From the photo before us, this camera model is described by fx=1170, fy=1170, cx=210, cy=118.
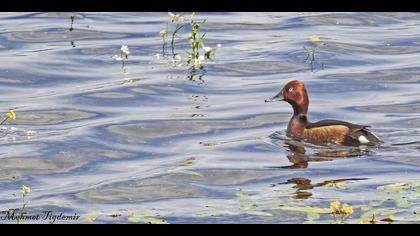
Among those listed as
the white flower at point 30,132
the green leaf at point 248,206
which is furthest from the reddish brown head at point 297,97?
the green leaf at point 248,206

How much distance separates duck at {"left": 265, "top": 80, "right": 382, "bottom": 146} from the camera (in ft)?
39.7

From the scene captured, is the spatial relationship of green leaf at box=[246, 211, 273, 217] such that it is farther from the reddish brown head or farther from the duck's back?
the reddish brown head

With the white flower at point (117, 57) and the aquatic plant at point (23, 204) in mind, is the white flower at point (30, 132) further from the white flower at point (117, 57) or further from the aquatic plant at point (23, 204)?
the white flower at point (117, 57)

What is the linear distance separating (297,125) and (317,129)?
0.31m

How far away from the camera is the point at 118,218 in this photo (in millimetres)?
9039

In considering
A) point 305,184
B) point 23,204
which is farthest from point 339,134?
point 23,204

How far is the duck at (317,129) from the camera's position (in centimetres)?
1209

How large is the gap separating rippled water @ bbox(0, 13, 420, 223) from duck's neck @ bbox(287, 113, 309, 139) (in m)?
0.23

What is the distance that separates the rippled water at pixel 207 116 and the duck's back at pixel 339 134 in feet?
0.43
